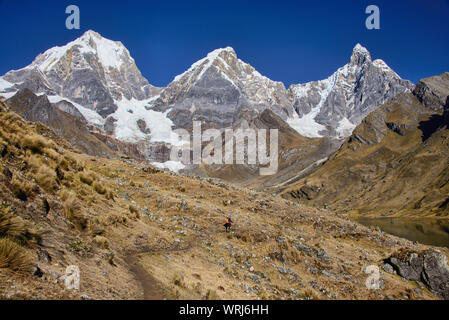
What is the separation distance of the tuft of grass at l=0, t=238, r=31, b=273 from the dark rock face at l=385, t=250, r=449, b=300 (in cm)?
2554

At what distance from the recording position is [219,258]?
56.5ft

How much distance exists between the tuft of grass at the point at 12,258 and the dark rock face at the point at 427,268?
25.5 m

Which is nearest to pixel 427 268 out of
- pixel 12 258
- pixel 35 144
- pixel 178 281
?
pixel 178 281

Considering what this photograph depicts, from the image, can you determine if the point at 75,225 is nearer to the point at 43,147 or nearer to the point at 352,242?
the point at 43,147

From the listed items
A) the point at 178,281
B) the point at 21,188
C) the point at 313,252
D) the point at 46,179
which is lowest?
the point at 178,281

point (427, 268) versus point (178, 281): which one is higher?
point (178, 281)

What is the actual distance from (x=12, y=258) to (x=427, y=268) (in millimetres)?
26678

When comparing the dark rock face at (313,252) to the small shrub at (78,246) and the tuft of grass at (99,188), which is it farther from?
the small shrub at (78,246)

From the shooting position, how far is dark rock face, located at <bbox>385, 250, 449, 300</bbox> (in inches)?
855

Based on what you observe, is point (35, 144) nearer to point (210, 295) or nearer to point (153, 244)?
point (153, 244)

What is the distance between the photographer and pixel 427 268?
22.4m

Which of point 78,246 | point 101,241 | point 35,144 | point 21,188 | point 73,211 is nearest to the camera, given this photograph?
point 78,246
